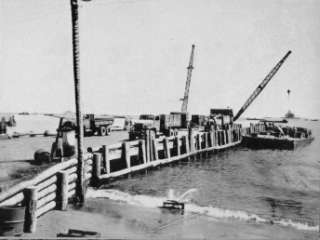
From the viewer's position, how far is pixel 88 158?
53.5ft

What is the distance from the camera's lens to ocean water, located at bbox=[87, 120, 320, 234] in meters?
14.2

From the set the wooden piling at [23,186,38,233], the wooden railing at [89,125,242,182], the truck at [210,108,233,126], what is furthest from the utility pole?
the truck at [210,108,233,126]

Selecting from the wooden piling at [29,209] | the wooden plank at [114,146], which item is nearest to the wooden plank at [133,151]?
the wooden plank at [114,146]

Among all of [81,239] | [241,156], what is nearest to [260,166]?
[241,156]

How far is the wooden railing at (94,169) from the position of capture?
30.8 feet

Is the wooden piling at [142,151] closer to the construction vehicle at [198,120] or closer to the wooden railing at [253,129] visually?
the wooden railing at [253,129]

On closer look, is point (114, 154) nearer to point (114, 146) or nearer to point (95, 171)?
point (114, 146)

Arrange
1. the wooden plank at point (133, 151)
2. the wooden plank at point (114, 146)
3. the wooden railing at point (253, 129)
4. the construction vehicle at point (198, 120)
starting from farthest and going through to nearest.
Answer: the construction vehicle at point (198, 120), the wooden railing at point (253, 129), the wooden plank at point (133, 151), the wooden plank at point (114, 146)

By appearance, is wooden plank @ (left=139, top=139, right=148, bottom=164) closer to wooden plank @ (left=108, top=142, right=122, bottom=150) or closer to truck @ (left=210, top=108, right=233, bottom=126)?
wooden plank @ (left=108, top=142, right=122, bottom=150)

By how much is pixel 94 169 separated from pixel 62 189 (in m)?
5.15

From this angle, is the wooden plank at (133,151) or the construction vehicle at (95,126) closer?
the wooden plank at (133,151)

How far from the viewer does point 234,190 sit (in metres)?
19.6

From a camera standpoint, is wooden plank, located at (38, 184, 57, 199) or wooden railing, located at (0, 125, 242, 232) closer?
wooden railing, located at (0, 125, 242, 232)

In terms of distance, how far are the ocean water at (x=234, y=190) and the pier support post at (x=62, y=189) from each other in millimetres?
2689
